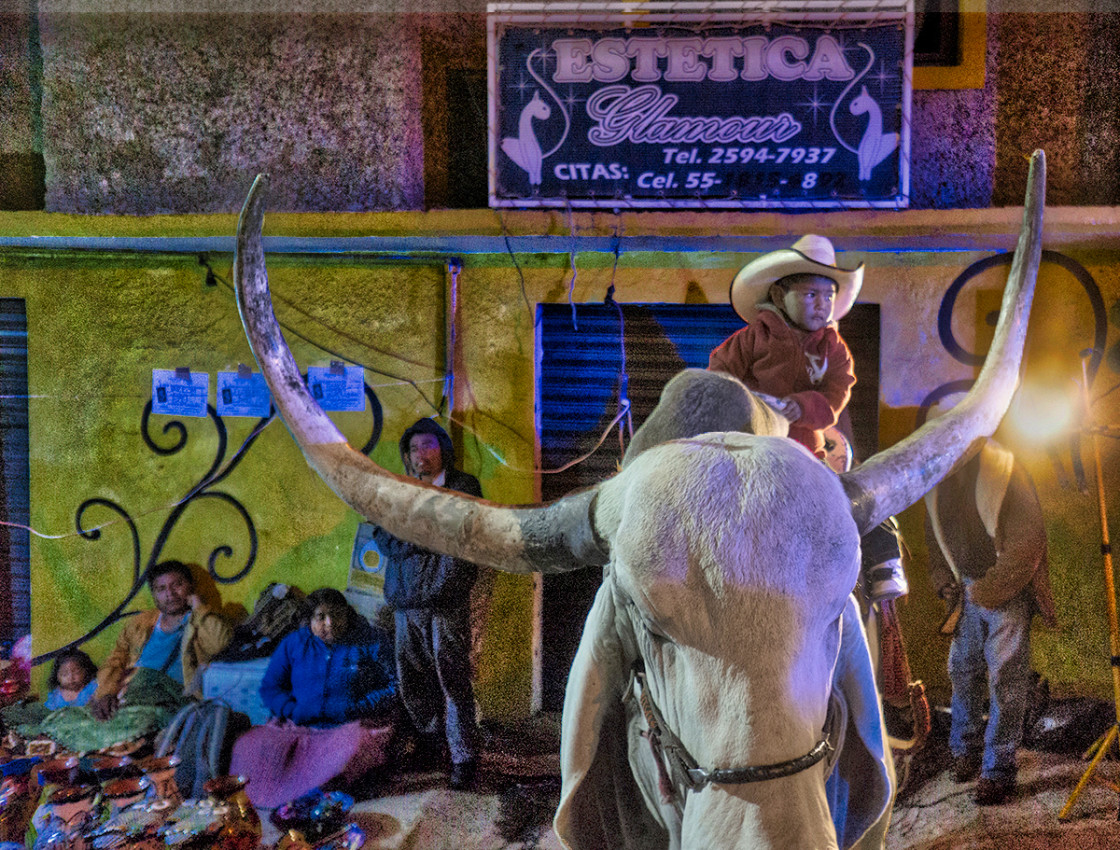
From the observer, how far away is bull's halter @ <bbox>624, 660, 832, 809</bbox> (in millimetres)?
1425

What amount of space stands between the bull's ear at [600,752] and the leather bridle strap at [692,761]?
11 centimetres

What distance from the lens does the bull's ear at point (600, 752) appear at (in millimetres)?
1895

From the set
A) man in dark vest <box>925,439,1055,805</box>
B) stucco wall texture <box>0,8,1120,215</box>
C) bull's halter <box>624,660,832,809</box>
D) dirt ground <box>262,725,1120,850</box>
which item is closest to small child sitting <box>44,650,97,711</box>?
dirt ground <box>262,725,1120,850</box>

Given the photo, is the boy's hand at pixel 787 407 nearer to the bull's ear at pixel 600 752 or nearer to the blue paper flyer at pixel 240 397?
the bull's ear at pixel 600 752

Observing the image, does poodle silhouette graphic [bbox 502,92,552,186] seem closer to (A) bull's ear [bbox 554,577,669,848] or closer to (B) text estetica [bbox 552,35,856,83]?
(B) text estetica [bbox 552,35,856,83]

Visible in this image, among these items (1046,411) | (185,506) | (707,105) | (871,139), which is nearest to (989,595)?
(1046,411)

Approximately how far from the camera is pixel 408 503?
1.84 m

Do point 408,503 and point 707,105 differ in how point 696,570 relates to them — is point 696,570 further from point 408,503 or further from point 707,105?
point 707,105

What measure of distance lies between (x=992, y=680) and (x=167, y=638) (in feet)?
14.4

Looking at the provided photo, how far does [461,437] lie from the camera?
4.20m

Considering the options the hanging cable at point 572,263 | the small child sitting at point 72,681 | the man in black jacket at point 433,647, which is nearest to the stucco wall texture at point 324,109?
the hanging cable at point 572,263

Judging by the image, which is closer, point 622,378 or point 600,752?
point 600,752

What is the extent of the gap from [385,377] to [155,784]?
2.45 metres

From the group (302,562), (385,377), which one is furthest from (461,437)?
(302,562)
